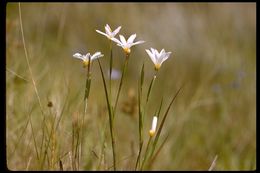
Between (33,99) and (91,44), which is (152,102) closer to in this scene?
(91,44)

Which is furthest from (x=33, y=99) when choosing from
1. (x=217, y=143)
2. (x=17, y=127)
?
(x=217, y=143)

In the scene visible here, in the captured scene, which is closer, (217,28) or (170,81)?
(170,81)

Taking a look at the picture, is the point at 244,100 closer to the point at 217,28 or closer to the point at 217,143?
the point at 217,143

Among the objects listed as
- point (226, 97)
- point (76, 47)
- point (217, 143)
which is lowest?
point (217, 143)

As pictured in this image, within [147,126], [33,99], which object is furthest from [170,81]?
[33,99]

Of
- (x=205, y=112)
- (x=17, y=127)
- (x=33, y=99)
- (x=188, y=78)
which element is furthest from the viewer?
(x=188, y=78)

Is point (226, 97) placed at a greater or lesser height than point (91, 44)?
lesser

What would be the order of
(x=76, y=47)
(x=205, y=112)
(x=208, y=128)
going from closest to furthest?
1. (x=208, y=128)
2. (x=205, y=112)
3. (x=76, y=47)
